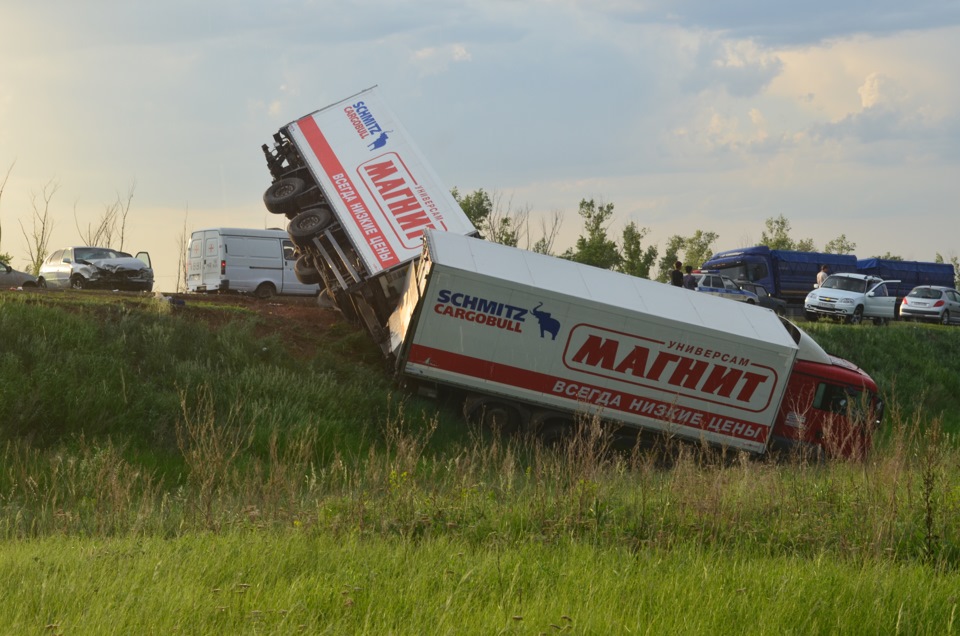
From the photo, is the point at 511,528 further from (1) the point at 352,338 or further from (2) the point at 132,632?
(1) the point at 352,338

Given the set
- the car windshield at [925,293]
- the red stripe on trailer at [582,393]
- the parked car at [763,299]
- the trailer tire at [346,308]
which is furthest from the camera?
the car windshield at [925,293]

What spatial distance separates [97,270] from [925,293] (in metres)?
27.8

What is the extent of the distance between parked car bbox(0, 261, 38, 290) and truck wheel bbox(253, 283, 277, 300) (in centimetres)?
682

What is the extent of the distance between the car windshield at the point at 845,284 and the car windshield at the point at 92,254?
22762 millimetres

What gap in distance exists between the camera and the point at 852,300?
3259 cm

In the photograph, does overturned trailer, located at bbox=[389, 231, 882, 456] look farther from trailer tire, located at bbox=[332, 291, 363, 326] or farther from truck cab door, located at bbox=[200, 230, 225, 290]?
truck cab door, located at bbox=[200, 230, 225, 290]

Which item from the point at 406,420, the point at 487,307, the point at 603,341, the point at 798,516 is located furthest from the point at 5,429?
the point at 798,516

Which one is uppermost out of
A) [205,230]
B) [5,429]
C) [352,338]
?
[205,230]

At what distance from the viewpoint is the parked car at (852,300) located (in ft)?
106

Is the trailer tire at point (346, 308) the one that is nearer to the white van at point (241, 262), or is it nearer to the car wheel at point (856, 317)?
the white van at point (241, 262)

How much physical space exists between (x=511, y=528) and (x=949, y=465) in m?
5.00

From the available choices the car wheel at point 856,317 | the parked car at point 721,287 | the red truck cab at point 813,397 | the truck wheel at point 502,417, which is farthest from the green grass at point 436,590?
the car wheel at point 856,317

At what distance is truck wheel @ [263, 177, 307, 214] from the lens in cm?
1941

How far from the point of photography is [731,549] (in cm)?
759
